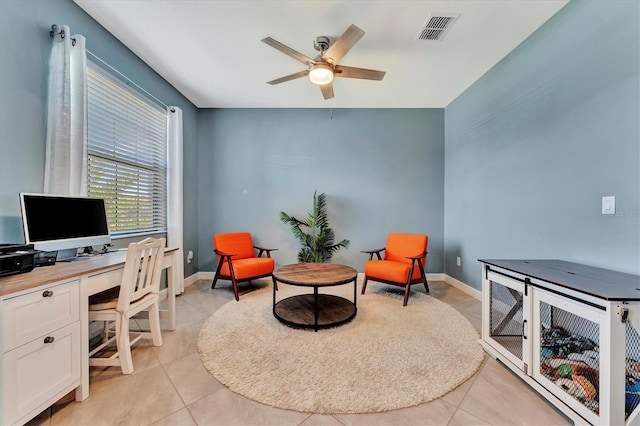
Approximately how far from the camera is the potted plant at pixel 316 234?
13.3ft

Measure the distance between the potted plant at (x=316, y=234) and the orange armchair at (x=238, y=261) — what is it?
2.18ft

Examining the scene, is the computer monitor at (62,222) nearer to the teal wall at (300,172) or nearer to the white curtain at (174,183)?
the white curtain at (174,183)

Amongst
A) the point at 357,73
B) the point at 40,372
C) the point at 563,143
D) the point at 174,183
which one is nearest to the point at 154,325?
the point at 40,372

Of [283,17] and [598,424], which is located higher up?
[283,17]

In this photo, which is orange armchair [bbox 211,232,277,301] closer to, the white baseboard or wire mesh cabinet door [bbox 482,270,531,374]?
the white baseboard

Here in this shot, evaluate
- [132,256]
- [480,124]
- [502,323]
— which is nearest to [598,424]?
[502,323]

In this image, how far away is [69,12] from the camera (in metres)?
2.07

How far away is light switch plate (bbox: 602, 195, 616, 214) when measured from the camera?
1.73 m

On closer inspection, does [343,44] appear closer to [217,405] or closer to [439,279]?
[217,405]

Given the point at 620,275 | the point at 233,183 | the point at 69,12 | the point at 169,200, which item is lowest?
the point at 620,275

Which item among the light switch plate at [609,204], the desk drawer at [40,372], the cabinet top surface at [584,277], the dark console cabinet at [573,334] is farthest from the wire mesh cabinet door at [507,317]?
the desk drawer at [40,372]

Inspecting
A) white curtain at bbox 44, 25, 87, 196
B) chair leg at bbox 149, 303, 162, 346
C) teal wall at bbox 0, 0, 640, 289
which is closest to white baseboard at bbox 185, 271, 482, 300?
teal wall at bbox 0, 0, 640, 289

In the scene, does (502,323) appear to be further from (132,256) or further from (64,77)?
(64,77)

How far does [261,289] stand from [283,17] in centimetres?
317
